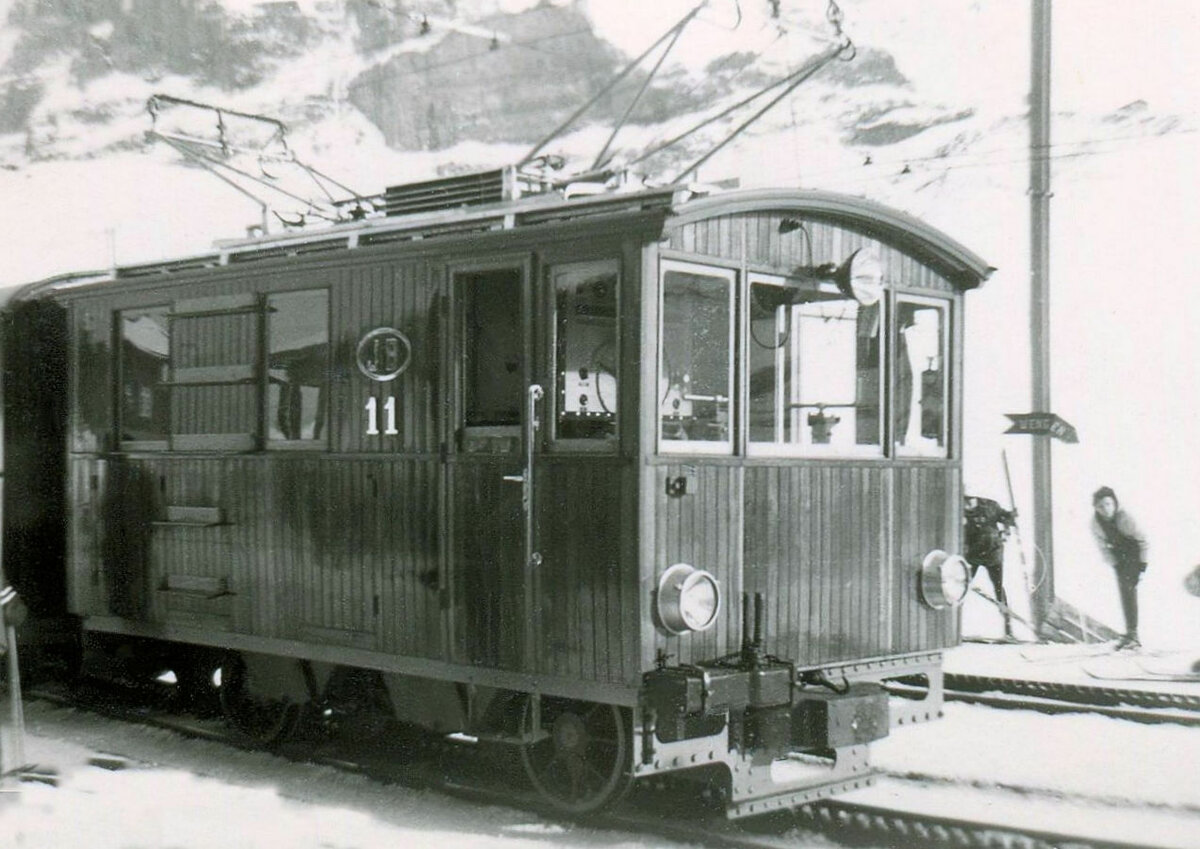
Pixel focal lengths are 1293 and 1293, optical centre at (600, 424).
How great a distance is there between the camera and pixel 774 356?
6.59m

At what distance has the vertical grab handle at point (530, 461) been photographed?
20.4 feet

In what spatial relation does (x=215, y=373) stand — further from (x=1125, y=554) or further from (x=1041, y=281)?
(x=1125, y=554)

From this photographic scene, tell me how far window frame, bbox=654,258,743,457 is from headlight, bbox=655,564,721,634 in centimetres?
58

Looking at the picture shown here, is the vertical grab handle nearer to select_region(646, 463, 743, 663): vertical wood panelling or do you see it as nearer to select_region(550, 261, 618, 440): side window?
select_region(550, 261, 618, 440): side window

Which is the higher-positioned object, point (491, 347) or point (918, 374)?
point (491, 347)

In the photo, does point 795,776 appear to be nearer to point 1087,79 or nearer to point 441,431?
point 441,431

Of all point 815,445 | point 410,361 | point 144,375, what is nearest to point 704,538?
point 815,445

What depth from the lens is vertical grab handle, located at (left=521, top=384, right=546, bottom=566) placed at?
20.4 ft

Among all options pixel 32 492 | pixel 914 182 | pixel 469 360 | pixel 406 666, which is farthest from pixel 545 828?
pixel 914 182

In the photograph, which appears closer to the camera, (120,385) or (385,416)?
(385,416)

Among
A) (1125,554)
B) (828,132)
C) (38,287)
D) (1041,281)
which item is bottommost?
(1125,554)

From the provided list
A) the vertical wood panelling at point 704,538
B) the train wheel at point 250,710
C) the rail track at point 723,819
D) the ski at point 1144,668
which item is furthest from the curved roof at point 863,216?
the ski at point 1144,668

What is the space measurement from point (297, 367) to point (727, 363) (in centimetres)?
272

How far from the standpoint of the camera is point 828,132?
20.5m
